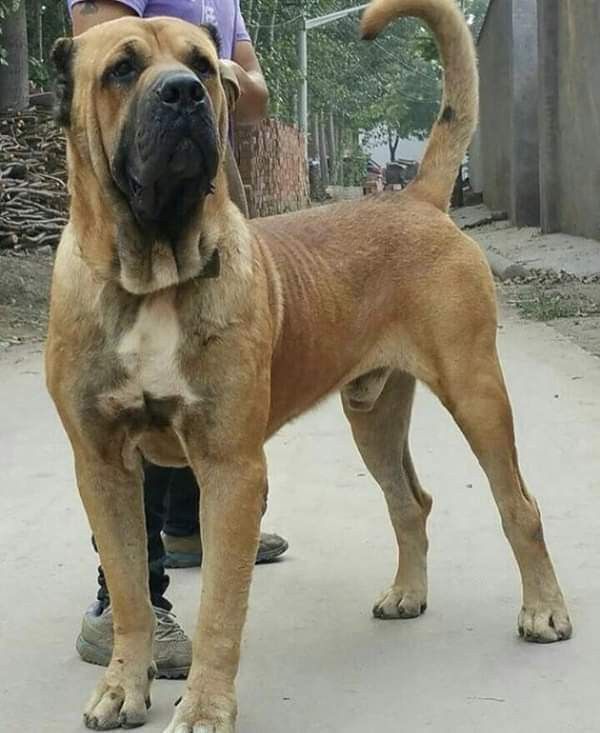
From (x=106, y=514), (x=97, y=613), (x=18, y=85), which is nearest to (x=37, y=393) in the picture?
(x=97, y=613)

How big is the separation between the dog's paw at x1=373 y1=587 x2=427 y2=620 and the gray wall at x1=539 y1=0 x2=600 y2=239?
11411 millimetres

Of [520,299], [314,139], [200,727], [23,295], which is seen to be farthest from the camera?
[314,139]

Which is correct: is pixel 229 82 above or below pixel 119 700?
above

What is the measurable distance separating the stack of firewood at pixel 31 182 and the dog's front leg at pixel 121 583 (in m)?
11.6

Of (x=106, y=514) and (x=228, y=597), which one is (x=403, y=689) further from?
(x=106, y=514)

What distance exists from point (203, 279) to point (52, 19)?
63.5 ft

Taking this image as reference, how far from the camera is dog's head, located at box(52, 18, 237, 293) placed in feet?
9.70

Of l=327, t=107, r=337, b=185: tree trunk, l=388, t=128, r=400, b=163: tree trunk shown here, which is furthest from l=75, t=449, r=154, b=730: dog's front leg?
l=388, t=128, r=400, b=163: tree trunk

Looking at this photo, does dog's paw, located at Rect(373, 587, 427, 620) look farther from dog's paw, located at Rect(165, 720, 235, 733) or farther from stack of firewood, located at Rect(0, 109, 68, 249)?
stack of firewood, located at Rect(0, 109, 68, 249)

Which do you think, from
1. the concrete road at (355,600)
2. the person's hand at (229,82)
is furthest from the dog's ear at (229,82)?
the concrete road at (355,600)

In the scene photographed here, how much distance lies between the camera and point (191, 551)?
15.5 feet

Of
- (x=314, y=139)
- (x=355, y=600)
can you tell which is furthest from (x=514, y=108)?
(x=314, y=139)

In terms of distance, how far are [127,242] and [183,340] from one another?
28cm

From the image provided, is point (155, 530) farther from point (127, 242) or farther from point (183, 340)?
point (127, 242)
